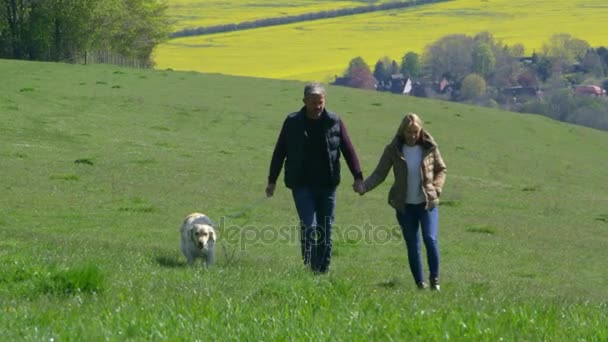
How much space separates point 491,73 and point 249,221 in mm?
87977

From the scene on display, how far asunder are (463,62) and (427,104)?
54.4 m

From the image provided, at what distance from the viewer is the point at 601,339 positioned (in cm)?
741

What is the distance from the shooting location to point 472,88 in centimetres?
9512

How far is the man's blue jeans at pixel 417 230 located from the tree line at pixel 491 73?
236 ft

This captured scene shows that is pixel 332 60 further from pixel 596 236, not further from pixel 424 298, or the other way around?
pixel 424 298

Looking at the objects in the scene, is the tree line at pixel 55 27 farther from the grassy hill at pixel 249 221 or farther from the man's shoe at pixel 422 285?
the man's shoe at pixel 422 285

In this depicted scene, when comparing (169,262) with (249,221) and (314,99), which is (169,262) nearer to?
(314,99)

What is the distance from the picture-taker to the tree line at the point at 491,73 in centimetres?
9349

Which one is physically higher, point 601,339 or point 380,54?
point 601,339

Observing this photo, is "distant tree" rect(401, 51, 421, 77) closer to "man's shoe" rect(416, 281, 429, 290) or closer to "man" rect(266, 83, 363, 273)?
"man" rect(266, 83, 363, 273)

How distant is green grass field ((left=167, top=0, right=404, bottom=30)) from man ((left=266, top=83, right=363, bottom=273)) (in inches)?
4841

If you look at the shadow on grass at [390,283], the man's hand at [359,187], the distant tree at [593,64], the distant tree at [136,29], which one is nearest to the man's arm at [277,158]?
the man's hand at [359,187]

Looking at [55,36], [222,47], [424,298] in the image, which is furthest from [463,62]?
[424,298]

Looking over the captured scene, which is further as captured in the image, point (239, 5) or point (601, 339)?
point (239, 5)
